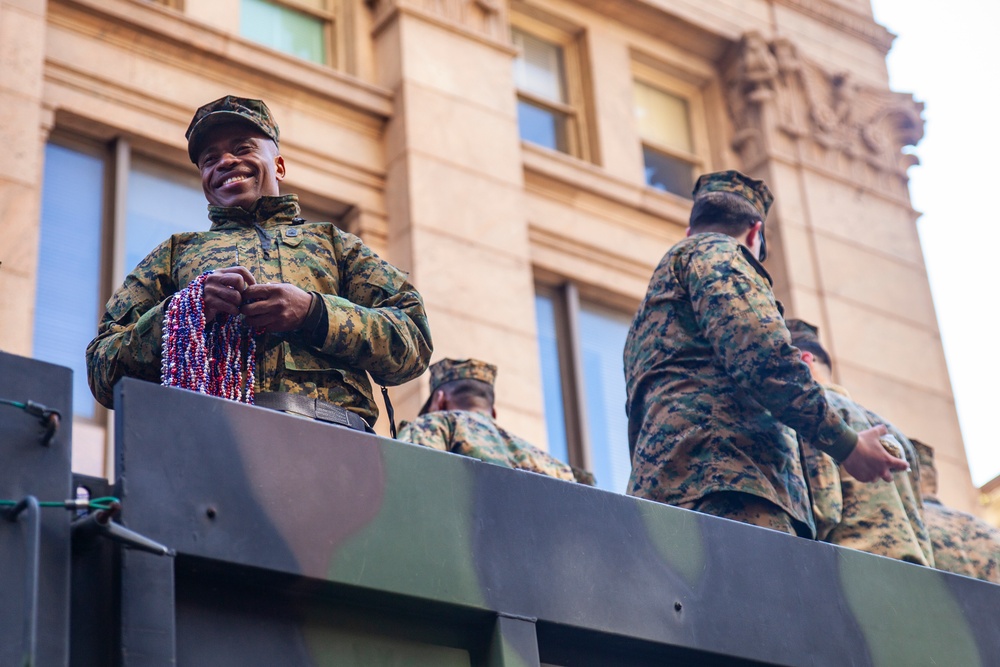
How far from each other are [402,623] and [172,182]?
877 centimetres

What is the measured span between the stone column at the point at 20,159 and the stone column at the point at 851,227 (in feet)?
25.0

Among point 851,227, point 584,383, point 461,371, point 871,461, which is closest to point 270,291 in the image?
point 871,461

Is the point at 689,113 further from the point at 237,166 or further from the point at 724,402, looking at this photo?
the point at 237,166

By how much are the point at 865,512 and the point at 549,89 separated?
10.2 metres

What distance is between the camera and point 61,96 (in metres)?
12.8

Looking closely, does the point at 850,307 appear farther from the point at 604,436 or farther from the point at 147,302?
the point at 147,302

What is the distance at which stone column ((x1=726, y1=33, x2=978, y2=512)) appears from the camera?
17.0 meters

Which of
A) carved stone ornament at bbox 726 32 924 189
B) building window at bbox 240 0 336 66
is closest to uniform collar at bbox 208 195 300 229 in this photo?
building window at bbox 240 0 336 66

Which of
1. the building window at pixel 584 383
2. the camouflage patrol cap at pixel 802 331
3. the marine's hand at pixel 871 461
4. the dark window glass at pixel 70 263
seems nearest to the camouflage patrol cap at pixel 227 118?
the marine's hand at pixel 871 461

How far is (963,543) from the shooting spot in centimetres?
908

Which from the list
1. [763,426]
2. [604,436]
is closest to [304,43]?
[604,436]

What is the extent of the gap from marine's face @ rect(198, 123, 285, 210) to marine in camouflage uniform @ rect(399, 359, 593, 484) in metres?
2.08

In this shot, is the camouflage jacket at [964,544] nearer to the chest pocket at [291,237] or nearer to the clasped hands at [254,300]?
the chest pocket at [291,237]

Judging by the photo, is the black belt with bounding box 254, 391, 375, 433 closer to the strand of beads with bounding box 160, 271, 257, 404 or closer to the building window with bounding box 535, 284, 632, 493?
the strand of beads with bounding box 160, 271, 257, 404
